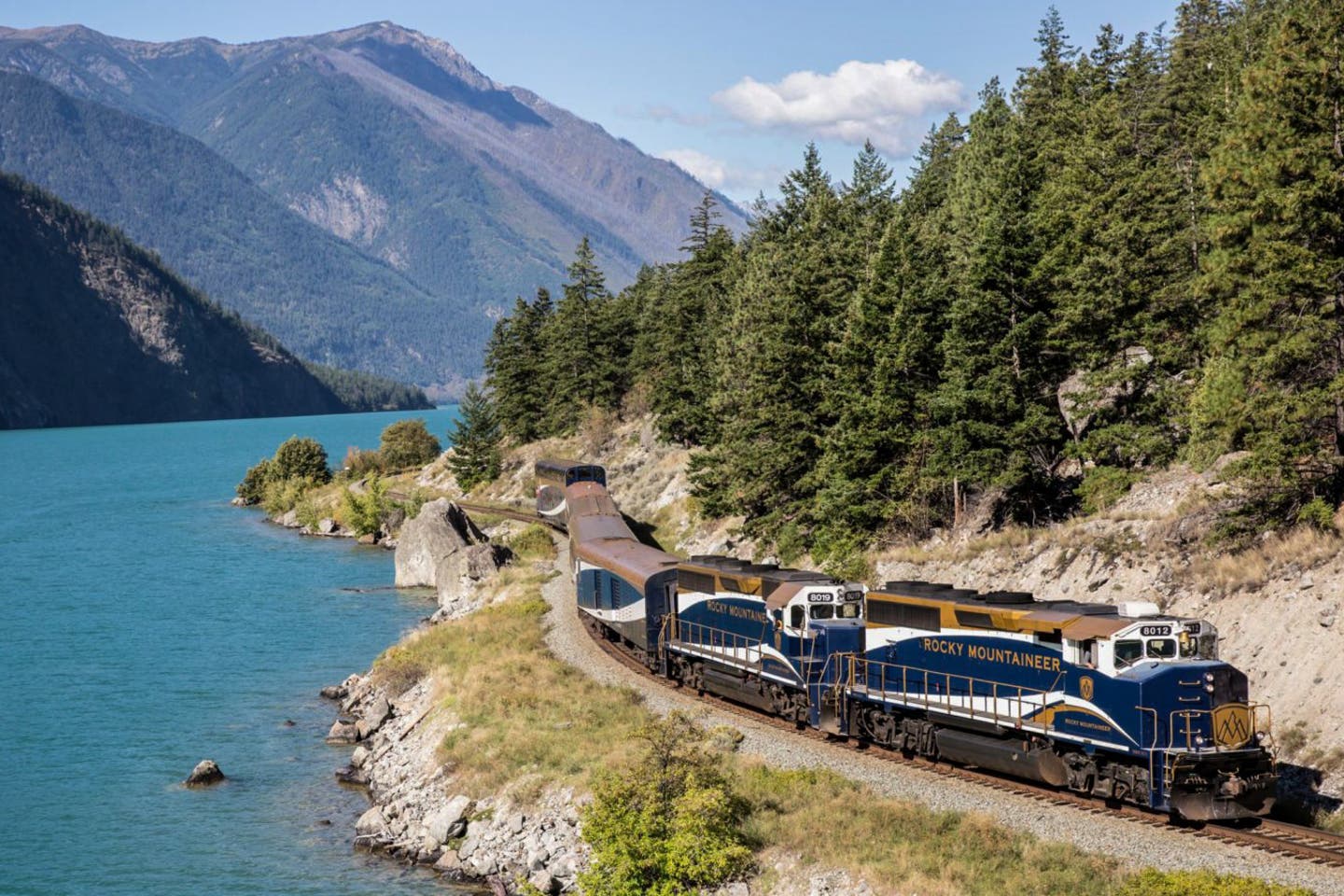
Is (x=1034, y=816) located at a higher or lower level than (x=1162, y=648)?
lower

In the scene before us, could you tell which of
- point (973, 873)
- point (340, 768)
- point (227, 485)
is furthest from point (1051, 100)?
point (227, 485)

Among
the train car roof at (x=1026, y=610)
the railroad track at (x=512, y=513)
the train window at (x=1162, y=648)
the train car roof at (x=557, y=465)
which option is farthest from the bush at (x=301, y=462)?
the train window at (x=1162, y=648)

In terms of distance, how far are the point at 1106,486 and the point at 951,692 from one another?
17155 mm

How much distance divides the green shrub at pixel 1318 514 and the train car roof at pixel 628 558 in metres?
20.7

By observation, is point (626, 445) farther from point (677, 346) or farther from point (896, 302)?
point (896, 302)

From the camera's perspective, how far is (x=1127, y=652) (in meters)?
26.0

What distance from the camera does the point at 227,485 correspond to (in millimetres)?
178625

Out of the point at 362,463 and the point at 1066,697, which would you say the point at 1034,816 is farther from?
the point at 362,463

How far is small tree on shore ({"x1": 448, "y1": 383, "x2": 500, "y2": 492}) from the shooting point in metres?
123

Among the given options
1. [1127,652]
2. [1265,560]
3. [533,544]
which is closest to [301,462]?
[533,544]

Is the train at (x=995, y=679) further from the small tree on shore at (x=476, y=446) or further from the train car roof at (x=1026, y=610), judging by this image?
the small tree on shore at (x=476, y=446)

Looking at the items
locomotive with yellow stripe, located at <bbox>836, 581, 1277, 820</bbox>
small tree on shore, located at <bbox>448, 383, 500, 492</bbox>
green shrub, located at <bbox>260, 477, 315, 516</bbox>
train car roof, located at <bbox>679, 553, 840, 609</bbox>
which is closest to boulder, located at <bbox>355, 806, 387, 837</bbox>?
train car roof, located at <bbox>679, 553, 840, 609</bbox>

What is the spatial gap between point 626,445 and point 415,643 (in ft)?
188

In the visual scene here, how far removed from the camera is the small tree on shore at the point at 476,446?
12344 cm
